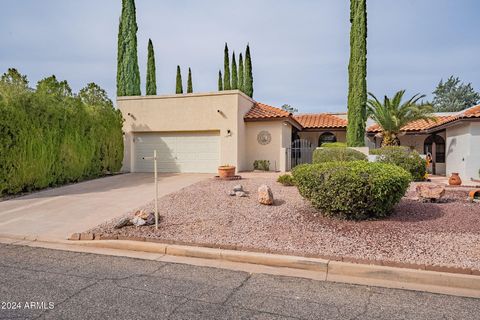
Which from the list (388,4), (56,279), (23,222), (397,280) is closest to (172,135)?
(23,222)

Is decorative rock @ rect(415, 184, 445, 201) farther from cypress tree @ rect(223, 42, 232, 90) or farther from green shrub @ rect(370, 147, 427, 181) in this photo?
cypress tree @ rect(223, 42, 232, 90)

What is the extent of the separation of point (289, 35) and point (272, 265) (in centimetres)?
1423

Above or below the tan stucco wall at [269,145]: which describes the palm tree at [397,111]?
above

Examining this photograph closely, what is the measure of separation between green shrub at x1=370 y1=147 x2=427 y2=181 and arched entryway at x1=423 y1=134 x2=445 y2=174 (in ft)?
29.5

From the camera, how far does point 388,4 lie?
11.7 meters

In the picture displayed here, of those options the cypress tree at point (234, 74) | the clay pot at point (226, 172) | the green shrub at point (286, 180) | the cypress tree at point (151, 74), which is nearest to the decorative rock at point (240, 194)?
the green shrub at point (286, 180)

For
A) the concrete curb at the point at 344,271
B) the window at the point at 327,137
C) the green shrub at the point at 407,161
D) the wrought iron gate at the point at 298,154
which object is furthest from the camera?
the window at the point at 327,137

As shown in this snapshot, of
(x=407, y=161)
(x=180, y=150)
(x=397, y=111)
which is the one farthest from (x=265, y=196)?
(x=397, y=111)

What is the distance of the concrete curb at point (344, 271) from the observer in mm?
4113

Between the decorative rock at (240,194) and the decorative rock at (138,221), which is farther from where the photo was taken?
the decorative rock at (240,194)

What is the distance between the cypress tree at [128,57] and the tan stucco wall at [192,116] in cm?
550

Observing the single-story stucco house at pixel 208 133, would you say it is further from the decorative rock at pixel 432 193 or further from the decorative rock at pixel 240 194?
the decorative rock at pixel 432 193

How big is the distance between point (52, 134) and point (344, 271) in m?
12.2

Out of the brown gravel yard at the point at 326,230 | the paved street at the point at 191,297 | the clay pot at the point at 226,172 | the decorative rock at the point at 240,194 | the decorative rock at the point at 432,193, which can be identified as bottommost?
the paved street at the point at 191,297
